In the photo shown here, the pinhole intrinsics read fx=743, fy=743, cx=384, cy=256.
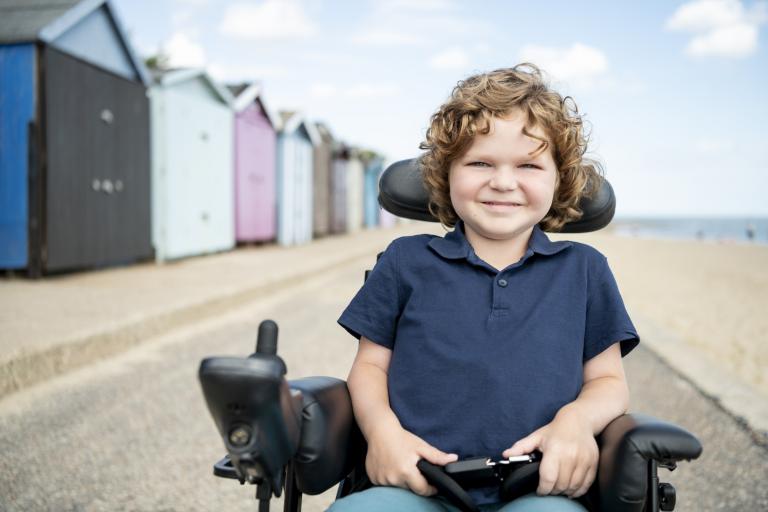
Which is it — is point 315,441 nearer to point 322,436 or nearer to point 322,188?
point 322,436

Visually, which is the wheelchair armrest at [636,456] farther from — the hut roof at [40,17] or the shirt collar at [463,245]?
the hut roof at [40,17]

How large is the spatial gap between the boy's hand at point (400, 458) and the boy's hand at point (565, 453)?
16 centimetres

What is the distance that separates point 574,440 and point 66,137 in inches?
305

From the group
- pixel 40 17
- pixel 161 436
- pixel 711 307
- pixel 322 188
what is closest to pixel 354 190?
pixel 322 188

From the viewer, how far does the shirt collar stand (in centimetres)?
175

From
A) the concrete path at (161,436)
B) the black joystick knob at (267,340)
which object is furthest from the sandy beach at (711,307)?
the black joystick knob at (267,340)

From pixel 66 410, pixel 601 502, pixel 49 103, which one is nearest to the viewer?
pixel 601 502

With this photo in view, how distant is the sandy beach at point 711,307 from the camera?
16.6 feet

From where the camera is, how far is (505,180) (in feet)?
5.51

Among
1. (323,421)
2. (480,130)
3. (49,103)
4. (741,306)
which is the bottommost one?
(741,306)

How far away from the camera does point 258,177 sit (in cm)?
1520

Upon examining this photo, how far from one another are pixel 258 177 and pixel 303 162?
3.39 m

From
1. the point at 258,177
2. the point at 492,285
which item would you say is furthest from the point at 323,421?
the point at 258,177

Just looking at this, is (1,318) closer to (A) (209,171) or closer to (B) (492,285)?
(B) (492,285)
